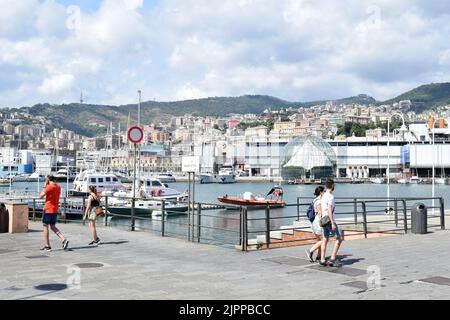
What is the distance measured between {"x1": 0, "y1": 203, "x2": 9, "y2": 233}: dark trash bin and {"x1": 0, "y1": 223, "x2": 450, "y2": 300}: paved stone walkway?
1925 millimetres

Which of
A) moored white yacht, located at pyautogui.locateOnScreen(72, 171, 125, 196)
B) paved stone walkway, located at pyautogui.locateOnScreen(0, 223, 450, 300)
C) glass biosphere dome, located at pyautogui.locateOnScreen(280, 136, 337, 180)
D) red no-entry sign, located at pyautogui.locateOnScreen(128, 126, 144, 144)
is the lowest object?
paved stone walkway, located at pyautogui.locateOnScreen(0, 223, 450, 300)

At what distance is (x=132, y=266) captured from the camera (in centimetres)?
1034

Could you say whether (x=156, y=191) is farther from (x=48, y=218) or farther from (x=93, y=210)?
(x=48, y=218)

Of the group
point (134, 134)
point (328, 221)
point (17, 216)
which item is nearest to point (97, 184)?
point (17, 216)

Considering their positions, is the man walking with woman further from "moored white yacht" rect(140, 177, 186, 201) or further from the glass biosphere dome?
the glass biosphere dome

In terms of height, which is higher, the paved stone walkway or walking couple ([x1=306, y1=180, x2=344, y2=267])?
walking couple ([x1=306, y1=180, x2=344, y2=267])

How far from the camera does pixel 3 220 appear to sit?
1595 centimetres

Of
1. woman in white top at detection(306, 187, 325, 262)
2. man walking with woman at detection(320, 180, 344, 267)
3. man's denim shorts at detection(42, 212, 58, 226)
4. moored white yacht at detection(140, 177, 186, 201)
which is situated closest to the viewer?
man walking with woman at detection(320, 180, 344, 267)

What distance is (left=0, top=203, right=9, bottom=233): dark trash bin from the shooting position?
52.2 feet

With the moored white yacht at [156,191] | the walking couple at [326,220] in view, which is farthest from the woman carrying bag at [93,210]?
the moored white yacht at [156,191]

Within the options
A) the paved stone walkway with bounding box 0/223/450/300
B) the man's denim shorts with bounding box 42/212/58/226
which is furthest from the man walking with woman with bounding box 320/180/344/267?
the man's denim shorts with bounding box 42/212/58/226

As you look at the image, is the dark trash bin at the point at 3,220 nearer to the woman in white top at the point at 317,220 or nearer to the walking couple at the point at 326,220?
the woman in white top at the point at 317,220
